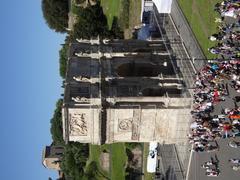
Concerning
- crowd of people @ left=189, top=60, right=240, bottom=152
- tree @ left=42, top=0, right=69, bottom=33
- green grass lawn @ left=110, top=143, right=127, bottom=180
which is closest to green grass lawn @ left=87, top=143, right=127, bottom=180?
green grass lawn @ left=110, top=143, right=127, bottom=180

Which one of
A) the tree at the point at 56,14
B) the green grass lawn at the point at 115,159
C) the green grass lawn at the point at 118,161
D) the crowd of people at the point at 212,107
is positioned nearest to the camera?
the crowd of people at the point at 212,107

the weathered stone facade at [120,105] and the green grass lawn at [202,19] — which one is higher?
the green grass lawn at [202,19]

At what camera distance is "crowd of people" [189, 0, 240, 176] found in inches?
1173

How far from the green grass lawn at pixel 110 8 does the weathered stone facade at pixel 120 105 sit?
18153 millimetres

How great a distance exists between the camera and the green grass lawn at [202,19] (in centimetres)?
3256

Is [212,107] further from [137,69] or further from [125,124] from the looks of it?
[137,69]

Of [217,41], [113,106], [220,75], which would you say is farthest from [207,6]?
[113,106]

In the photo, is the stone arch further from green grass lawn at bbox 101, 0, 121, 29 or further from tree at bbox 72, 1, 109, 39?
green grass lawn at bbox 101, 0, 121, 29

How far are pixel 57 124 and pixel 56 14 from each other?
16.9m

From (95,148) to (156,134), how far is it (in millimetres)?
26307

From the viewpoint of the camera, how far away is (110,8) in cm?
5950

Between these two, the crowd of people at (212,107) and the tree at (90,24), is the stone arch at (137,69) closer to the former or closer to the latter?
the crowd of people at (212,107)

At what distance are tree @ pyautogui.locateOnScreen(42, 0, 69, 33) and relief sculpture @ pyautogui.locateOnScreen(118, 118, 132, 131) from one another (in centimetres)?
4128

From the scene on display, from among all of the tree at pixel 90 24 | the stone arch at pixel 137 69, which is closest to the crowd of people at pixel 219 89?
the stone arch at pixel 137 69
